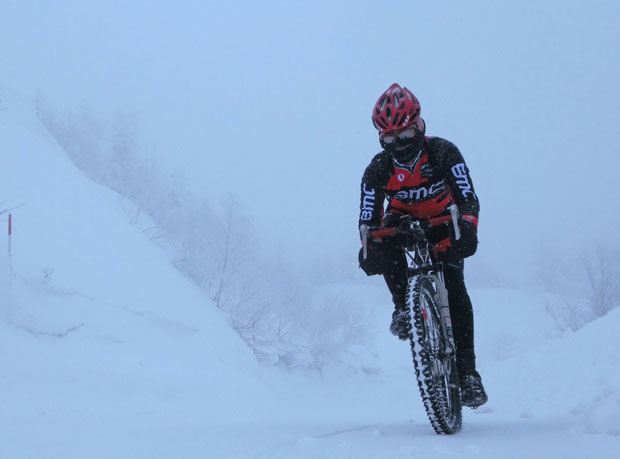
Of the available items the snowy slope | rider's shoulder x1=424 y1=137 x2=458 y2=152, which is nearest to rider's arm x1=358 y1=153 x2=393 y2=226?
rider's shoulder x1=424 y1=137 x2=458 y2=152

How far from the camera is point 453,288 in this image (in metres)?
3.74

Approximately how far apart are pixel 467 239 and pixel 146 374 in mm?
4975

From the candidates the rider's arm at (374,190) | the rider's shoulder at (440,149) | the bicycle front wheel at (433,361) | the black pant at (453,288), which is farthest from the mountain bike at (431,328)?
the rider's shoulder at (440,149)

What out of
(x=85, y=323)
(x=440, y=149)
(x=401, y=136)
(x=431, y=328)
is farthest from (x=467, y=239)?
(x=85, y=323)

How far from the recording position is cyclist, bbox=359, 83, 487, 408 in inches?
135

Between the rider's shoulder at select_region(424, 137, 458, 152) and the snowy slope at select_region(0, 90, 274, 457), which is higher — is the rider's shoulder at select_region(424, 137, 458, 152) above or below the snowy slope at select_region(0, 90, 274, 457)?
above

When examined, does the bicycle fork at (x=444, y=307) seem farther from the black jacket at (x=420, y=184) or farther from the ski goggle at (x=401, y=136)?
the ski goggle at (x=401, y=136)

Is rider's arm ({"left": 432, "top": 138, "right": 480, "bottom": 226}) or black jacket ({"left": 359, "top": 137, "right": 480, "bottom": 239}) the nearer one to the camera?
rider's arm ({"left": 432, "top": 138, "right": 480, "bottom": 226})

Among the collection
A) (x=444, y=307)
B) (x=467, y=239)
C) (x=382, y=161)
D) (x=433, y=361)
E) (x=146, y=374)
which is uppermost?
(x=382, y=161)

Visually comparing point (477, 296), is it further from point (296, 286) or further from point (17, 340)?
point (17, 340)

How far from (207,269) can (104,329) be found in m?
17.5

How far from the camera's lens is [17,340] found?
17.3ft

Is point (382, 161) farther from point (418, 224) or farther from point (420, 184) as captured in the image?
point (418, 224)

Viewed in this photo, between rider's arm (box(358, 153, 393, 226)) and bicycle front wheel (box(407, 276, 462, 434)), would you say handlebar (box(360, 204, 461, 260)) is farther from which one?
bicycle front wheel (box(407, 276, 462, 434))
